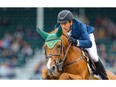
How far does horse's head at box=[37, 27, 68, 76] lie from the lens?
520 cm

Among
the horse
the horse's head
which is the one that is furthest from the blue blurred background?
the horse's head

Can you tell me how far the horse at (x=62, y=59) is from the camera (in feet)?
17.3

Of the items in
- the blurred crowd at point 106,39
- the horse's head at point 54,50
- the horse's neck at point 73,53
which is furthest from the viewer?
the blurred crowd at point 106,39

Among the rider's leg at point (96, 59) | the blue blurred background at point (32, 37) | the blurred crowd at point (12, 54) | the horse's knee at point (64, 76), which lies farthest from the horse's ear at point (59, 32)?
the blurred crowd at point (12, 54)

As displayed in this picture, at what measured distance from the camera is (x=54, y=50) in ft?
17.5

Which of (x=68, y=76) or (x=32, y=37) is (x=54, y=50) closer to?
(x=68, y=76)

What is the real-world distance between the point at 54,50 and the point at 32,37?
378 inches

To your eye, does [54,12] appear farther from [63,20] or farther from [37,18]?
[63,20]

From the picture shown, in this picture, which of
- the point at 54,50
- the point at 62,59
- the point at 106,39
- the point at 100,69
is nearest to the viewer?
the point at 54,50

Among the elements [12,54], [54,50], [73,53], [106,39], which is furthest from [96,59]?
[106,39]

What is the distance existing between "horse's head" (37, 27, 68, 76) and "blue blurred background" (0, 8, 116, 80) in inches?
297

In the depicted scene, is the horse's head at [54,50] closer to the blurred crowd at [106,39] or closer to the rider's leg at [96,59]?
the rider's leg at [96,59]

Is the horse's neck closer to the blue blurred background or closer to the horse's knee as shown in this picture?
the horse's knee
